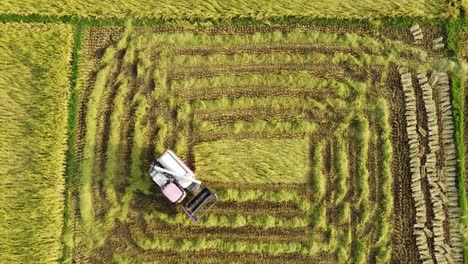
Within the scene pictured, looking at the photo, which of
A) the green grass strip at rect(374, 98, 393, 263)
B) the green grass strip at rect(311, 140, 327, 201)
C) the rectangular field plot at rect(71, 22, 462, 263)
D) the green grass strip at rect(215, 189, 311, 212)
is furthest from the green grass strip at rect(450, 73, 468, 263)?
the green grass strip at rect(215, 189, 311, 212)

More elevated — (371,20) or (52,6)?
(52,6)

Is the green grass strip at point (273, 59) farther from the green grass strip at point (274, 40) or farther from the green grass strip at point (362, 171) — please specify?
the green grass strip at point (362, 171)

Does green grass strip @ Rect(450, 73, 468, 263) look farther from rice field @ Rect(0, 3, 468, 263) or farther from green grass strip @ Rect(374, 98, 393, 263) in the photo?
green grass strip @ Rect(374, 98, 393, 263)

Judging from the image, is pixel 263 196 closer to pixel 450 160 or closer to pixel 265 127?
pixel 265 127

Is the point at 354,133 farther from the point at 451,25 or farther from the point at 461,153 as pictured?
the point at 451,25

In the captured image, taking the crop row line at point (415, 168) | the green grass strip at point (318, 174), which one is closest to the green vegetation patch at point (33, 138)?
the green grass strip at point (318, 174)

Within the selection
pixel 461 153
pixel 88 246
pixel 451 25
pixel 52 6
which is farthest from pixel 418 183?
pixel 52 6
